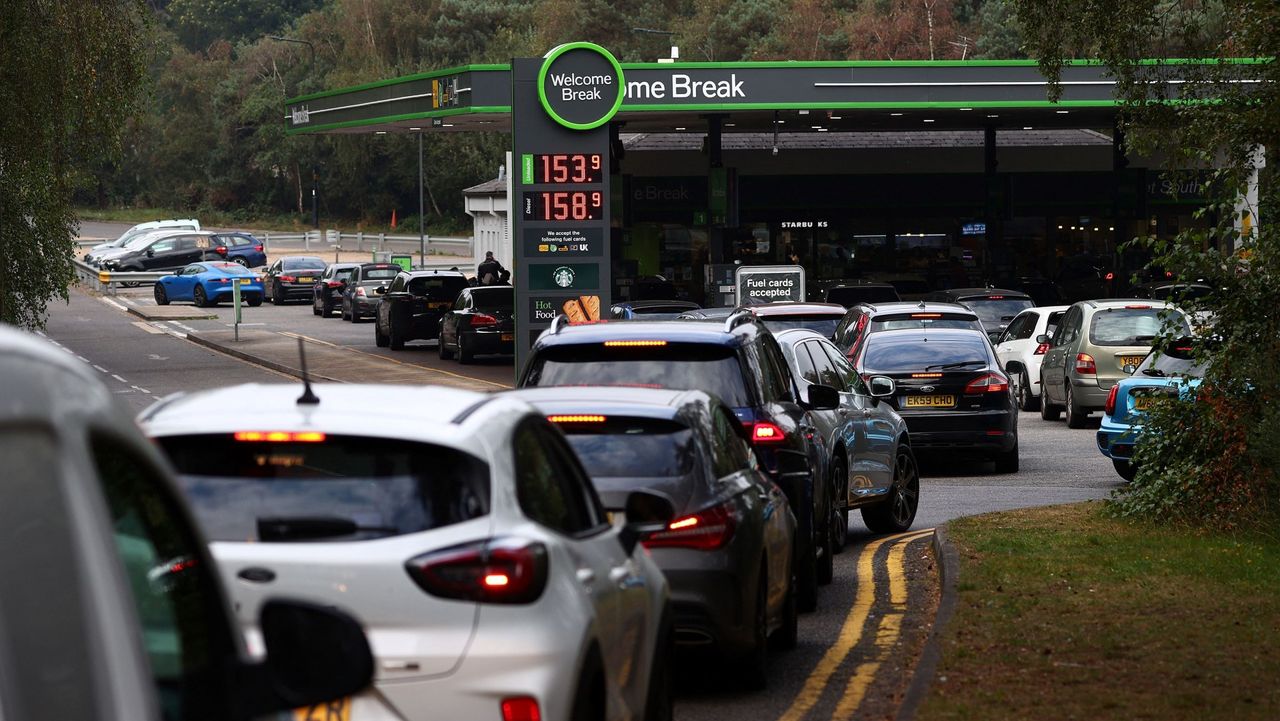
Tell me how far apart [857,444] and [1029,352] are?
47.3 feet

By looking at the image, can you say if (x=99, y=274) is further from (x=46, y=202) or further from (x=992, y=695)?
(x=992, y=695)

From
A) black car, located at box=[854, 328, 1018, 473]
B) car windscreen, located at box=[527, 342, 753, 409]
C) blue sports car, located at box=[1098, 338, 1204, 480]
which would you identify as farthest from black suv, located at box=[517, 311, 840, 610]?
black car, located at box=[854, 328, 1018, 473]

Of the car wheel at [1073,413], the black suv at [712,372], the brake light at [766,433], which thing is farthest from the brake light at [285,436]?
the car wheel at [1073,413]

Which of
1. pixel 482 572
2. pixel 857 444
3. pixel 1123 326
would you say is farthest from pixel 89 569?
pixel 1123 326

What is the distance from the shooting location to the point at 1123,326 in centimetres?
2414

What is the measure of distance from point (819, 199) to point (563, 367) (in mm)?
43267

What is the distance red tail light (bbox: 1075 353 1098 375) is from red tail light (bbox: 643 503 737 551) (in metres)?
16.5

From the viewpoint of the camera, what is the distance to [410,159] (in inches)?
4213

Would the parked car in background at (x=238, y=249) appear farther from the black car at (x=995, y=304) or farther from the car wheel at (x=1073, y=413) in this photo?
the car wheel at (x=1073, y=413)

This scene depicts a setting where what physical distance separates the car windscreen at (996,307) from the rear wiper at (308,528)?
2916cm

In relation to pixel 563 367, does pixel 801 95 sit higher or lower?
higher

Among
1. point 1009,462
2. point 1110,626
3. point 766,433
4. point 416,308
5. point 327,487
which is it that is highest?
point 327,487

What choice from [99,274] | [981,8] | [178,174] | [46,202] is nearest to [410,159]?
[178,174]

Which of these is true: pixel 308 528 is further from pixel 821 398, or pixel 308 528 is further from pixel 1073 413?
pixel 1073 413
